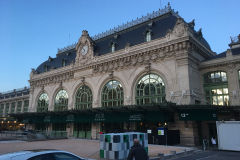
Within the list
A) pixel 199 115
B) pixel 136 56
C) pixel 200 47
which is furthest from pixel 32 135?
pixel 200 47

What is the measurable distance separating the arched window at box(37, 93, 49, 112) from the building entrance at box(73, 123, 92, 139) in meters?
12.0

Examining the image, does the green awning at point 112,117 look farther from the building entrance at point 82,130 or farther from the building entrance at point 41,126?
the building entrance at point 41,126

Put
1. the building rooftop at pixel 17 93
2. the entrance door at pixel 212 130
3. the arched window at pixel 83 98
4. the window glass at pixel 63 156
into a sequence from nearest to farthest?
1. the window glass at pixel 63 156
2. the entrance door at pixel 212 130
3. the arched window at pixel 83 98
4. the building rooftop at pixel 17 93

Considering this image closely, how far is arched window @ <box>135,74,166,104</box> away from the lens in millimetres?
27875

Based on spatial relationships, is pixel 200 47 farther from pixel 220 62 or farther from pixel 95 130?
pixel 95 130

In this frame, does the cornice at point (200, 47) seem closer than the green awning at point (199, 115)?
No

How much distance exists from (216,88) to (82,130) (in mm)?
22878

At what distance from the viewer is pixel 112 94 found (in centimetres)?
3300

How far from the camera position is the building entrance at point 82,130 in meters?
34.1

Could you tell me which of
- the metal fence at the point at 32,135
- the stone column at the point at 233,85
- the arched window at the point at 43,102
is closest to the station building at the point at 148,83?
the stone column at the point at 233,85

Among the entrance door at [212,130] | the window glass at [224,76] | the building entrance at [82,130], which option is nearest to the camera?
the entrance door at [212,130]

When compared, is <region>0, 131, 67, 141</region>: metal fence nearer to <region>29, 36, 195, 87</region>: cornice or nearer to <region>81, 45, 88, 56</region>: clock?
<region>29, 36, 195, 87</region>: cornice

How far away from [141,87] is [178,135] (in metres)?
8.88

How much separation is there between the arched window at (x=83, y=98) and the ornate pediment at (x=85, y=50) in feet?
16.7
